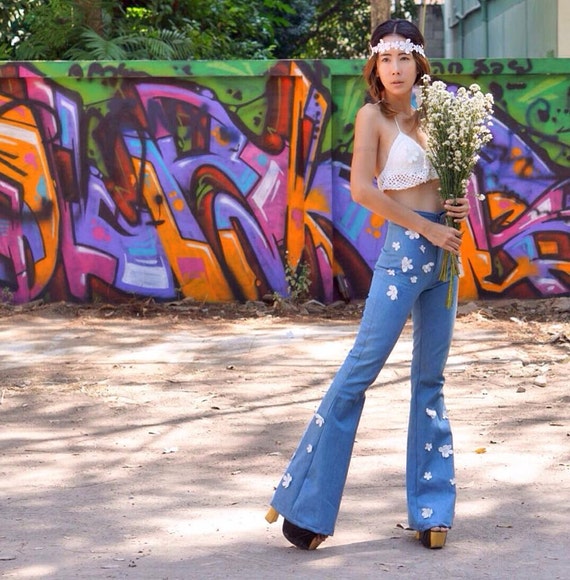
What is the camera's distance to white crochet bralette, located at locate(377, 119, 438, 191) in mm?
4035

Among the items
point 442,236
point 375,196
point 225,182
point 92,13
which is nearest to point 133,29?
point 92,13

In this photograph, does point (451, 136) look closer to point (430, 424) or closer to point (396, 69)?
point (396, 69)

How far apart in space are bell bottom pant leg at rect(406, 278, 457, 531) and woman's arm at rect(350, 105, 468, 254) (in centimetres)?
22

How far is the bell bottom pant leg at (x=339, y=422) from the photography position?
13.2 feet

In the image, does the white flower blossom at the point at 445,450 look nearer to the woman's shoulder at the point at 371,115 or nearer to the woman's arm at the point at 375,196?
the woman's arm at the point at 375,196

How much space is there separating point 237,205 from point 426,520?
5939 mm


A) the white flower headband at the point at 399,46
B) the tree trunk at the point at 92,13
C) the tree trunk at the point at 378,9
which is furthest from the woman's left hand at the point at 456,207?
the tree trunk at the point at 92,13

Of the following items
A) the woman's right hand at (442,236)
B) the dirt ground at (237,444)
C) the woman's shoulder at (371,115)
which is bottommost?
the dirt ground at (237,444)

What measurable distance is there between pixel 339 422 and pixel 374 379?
0.65 ft

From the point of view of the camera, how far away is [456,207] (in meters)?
3.99

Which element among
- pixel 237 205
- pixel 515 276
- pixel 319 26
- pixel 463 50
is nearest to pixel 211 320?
pixel 237 205

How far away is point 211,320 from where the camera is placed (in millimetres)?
9461

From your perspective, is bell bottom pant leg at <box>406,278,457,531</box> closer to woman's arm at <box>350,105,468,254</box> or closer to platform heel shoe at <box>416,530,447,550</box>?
platform heel shoe at <box>416,530,447,550</box>

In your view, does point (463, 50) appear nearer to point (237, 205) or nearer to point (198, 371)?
point (237, 205)
